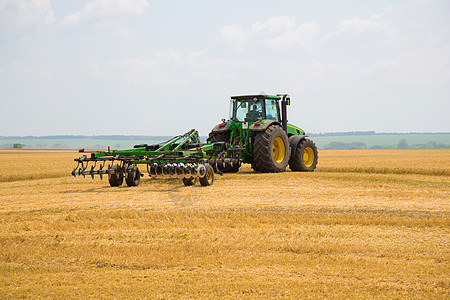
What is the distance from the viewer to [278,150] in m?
A: 15.6

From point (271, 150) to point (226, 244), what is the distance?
8.48m

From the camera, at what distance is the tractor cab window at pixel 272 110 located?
15531 mm

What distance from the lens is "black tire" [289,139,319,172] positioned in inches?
642

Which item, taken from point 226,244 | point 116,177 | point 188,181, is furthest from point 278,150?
point 226,244

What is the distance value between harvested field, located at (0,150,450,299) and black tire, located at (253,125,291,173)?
319 centimetres

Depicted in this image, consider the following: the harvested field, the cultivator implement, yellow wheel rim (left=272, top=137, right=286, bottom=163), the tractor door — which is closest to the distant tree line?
the tractor door

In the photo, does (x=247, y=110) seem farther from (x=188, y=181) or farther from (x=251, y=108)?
(x=188, y=181)

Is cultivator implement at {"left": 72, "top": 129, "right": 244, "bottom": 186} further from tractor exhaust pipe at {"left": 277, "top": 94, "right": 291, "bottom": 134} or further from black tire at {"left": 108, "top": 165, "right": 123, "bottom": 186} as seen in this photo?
tractor exhaust pipe at {"left": 277, "top": 94, "right": 291, "bottom": 134}

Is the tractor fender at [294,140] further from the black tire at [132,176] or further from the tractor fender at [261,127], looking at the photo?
the black tire at [132,176]

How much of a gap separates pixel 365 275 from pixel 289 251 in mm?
1139

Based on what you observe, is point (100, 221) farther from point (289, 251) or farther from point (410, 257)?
point (410, 257)

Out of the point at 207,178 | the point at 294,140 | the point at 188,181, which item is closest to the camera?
the point at 207,178

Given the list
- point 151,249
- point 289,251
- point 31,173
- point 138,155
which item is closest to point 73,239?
point 151,249

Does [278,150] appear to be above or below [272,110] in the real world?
below
